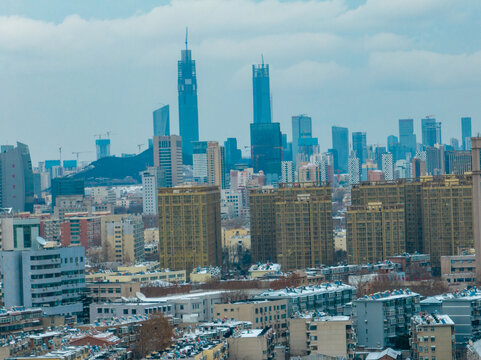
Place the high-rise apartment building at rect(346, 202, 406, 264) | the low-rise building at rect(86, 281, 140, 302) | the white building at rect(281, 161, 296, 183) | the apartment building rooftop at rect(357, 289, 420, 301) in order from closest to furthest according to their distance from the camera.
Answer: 1. the apartment building rooftop at rect(357, 289, 420, 301)
2. the low-rise building at rect(86, 281, 140, 302)
3. the high-rise apartment building at rect(346, 202, 406, 264)
4. the white building at rect(281, 161, 296, 183)

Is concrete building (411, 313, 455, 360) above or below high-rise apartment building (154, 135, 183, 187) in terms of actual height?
below

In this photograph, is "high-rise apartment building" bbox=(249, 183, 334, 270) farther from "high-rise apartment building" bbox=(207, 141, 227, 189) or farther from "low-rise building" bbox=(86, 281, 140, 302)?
"high-rise apartment building" bbox=(207, 141, 227, 189)

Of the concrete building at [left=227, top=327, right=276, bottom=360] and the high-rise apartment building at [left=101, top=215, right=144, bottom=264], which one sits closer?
the concrete building at [left=227, top=327, right=276, bottom=360]

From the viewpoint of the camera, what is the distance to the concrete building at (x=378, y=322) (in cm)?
4319

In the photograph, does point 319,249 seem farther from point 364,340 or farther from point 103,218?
point 364,340

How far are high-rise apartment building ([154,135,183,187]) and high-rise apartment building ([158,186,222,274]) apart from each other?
94.0 meters

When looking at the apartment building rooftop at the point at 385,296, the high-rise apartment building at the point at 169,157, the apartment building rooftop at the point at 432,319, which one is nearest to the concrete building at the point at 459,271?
the apartment building rooftop at the point at 385,296

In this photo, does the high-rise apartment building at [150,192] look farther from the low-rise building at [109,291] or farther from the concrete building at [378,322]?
the concrete building at [378,322]

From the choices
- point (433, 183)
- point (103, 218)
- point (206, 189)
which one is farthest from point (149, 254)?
point (433, 183)

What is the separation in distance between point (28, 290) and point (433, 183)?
34.2 m

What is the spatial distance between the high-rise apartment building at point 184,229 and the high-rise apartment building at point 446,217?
1244 centimetres

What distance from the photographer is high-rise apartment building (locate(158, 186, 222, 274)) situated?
73.9 metres

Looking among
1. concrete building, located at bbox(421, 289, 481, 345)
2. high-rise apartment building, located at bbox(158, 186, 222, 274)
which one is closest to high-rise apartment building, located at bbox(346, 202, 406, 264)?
high-rise apartment building, located at bbox(158, 186, 222, 274)

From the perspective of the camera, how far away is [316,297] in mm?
48844
